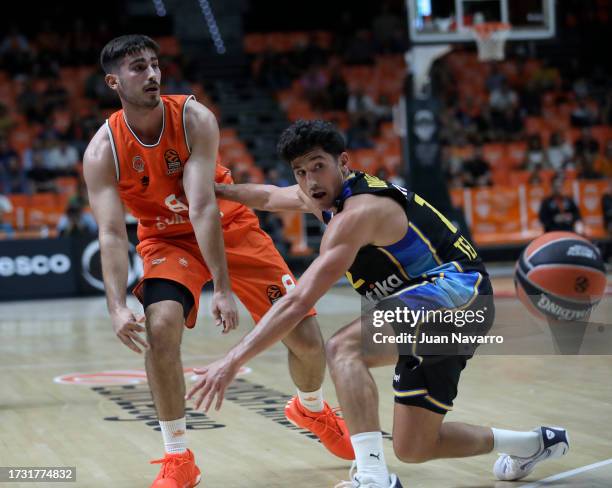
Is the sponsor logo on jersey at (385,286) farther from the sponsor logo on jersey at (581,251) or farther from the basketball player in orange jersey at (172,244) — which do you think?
the sponsor logo on jersey at (581,251)

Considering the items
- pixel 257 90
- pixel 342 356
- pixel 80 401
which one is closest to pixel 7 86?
pixel 257 90

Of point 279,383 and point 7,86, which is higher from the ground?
point 7,86

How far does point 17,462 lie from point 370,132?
52.4 feet

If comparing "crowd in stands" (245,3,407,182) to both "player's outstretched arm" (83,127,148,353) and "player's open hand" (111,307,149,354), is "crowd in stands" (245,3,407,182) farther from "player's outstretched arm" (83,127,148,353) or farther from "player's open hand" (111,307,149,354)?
"player's open hand" (111,307,149,354)

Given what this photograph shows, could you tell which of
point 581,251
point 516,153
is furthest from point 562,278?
point 516,153

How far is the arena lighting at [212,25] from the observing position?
949 inches

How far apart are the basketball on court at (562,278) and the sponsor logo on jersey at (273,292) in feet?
9.93

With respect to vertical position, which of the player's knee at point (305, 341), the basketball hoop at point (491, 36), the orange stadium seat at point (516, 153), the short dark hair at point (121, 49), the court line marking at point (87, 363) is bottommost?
the court line marking at point (87, 363)

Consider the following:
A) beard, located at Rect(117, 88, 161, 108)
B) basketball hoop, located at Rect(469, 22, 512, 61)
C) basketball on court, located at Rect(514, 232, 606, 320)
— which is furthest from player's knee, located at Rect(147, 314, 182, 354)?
basketball hoop, located at Rect(469, 22, 512, 61)

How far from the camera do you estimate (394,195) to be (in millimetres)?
4051

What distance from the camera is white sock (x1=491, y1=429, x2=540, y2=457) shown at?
169 inches

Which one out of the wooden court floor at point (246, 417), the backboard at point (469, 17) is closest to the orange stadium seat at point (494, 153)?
the backboard at point (469, 17)

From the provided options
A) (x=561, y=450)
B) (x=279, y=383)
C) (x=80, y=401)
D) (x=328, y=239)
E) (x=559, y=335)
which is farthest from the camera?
(x=559, y=335)

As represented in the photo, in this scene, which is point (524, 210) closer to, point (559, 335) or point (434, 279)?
point (559, 335)
